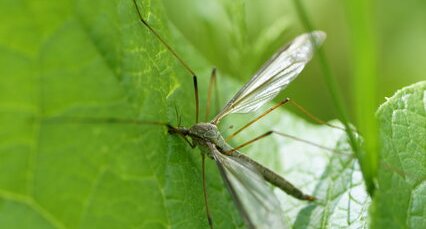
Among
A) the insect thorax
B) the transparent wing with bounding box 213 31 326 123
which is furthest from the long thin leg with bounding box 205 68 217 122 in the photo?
the insect thorax

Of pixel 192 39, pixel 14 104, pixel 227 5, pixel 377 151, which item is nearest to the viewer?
pixel 14 104

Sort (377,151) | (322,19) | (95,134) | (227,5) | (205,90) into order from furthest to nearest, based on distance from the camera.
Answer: (322,19), (227,5), (205,90), (377,151), (95,134)

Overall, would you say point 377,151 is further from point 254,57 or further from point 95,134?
point 254,57

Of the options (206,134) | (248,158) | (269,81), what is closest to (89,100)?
(206,134)

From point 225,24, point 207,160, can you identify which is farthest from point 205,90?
point 225,24

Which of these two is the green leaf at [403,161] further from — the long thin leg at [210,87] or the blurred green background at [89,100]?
the long thin leg at [210,87]

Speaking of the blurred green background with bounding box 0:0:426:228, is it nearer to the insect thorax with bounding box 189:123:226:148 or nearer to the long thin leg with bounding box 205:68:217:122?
the insect thorax with bounding box 189:123:226:148

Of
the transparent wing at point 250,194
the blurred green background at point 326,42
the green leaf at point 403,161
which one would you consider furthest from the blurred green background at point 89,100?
the blurred green background at point 326,42
